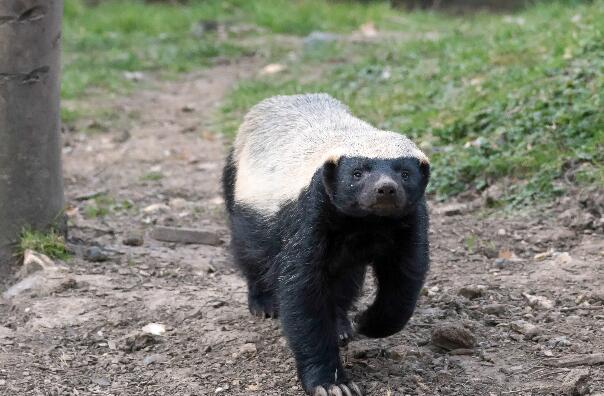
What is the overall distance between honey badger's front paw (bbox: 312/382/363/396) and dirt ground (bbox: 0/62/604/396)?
10 cm

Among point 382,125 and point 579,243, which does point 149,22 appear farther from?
point 579,243

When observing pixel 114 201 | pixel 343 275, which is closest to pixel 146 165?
pixel 114 201

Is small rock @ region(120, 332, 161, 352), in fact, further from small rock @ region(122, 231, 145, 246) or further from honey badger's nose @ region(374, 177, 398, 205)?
honey badger's nose @ region(374, 177, 398, 205)

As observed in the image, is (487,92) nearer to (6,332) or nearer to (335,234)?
(335,234)

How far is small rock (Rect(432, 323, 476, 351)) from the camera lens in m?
4.68

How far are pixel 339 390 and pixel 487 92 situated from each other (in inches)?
171

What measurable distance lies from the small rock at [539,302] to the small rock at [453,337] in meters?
0.57

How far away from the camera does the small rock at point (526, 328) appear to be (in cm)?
479

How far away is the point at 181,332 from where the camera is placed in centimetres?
512

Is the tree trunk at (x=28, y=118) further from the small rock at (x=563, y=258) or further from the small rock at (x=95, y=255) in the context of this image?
the small rock at (x=563, y=258)

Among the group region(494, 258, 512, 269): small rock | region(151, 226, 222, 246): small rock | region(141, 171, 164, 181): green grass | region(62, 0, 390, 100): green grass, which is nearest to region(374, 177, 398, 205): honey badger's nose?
region(494, 258, 512, 269): small rock

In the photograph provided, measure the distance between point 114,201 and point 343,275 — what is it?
3.29 m

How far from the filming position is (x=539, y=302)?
5.15m

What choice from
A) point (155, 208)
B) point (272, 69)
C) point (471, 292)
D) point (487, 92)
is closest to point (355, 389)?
point (471, 292)
